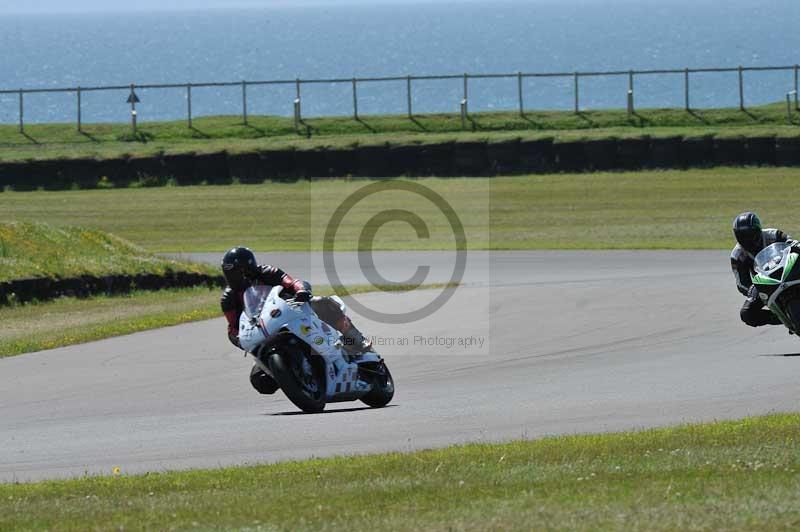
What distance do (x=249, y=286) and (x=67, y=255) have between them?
40.4 ft

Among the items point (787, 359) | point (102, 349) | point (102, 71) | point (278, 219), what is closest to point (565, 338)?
point (787, 359)

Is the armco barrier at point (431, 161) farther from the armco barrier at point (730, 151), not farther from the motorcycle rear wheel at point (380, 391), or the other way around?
the motorcycle rear wheel at point (380, 391)

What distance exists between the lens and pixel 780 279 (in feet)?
47.4

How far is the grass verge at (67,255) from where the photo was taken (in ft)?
76.8

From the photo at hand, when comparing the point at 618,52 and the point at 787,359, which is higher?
the point at 618,52

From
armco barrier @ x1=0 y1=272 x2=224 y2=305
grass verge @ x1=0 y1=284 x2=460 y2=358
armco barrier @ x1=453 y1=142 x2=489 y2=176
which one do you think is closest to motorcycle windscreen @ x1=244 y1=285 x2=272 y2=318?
grass verge @ x1=0 y1=284 x2=460 y2=358

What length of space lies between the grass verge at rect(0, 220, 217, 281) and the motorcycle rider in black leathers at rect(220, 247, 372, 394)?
1056cm

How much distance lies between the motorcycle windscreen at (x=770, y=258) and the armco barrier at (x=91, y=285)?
39.2ft

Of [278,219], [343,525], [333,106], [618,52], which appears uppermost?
[618,52]

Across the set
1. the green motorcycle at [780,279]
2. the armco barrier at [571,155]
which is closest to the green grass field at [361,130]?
the armco barrier at [571,155]

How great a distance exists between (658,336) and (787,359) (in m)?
2.39

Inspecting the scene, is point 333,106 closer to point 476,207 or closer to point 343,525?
point 476,207

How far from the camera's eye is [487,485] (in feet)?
29.6

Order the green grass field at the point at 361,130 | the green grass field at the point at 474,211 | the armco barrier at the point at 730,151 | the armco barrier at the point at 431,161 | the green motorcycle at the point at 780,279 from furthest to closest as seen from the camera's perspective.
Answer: the green grass field at the point at 361,130, the armco barrier at the point at 431,161, the armco barrier at the point at 730,151, the green grass field at the point at 474,211, the green motorcycle at the point at 780,279
